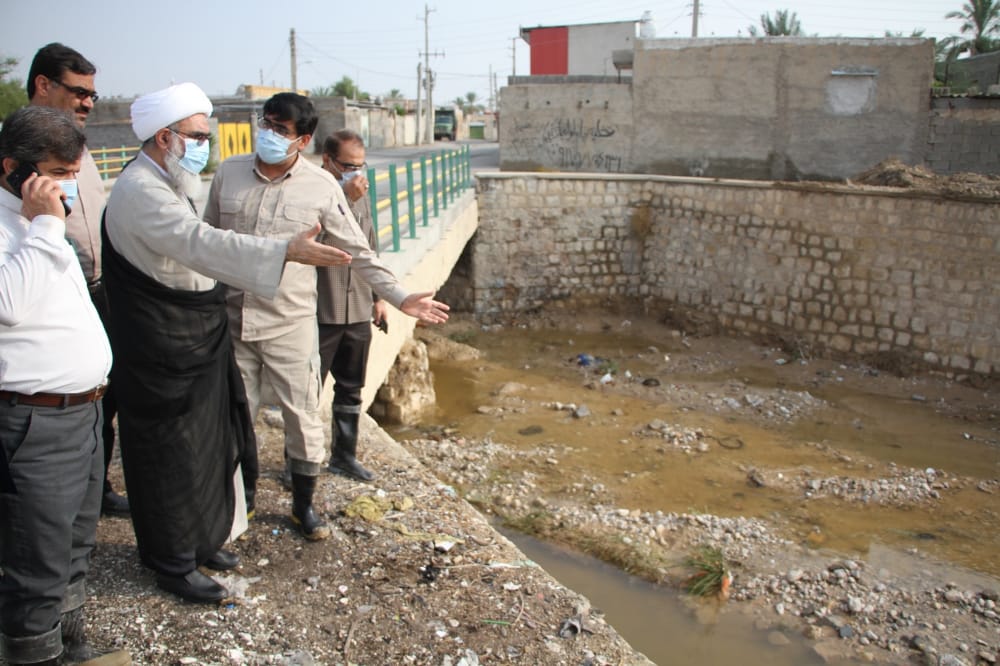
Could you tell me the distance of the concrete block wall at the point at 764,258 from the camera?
962 cm

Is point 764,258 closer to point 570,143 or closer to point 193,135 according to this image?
point 570,143

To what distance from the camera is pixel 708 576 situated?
5.23 m

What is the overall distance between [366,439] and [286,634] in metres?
2.02

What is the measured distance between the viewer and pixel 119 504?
131 inches

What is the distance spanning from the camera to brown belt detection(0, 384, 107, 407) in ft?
6.88

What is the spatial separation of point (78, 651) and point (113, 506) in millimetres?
1026

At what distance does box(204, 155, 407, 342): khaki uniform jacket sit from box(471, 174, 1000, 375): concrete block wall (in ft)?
28.7

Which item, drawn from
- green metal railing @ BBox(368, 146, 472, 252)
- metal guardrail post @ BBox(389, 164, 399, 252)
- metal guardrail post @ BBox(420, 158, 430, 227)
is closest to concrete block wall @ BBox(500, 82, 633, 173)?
green metal railing @ BBox(368, 146, 472, 252)

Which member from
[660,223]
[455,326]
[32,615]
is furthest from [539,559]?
[660,223]

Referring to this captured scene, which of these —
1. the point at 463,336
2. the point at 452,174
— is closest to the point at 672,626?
the point at 463,336

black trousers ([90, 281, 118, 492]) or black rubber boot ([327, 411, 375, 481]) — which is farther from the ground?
black trousers ([90, 281, 118, 492])

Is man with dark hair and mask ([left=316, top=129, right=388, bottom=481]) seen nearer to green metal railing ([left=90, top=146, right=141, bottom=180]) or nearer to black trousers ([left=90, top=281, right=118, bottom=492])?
black trousers ([left=90, top=281, right=118, bottom=492])

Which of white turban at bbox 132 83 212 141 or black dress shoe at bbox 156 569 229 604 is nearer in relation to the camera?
white turban at bbox 132 83 212 141

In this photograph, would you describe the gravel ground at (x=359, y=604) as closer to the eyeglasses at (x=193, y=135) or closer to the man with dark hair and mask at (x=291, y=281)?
the man with dark hair and mask at (x=291, y=281)
